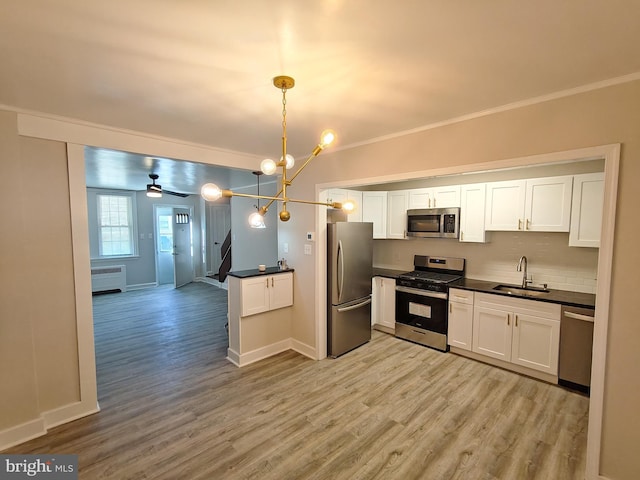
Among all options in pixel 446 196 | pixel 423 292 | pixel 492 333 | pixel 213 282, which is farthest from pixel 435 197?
pixel 213 282

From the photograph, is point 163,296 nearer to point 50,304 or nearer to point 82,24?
point 50,304

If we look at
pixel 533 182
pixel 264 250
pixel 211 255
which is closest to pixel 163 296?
pixel 211 255

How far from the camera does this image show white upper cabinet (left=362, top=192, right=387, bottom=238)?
4.64 m

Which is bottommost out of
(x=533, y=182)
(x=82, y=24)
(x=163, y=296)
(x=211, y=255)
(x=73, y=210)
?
(x=163, y=296)

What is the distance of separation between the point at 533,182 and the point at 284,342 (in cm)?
366

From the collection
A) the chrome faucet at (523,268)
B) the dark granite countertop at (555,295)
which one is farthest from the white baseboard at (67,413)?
the chrome faucet at (523,268)

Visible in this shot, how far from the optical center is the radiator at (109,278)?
6.87 meters

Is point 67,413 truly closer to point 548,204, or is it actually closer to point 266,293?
point 266,293

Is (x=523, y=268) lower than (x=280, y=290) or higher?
higher

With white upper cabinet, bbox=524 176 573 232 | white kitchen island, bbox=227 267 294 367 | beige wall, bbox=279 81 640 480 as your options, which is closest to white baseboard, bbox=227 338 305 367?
white kitchen island, bbox=227 267 294 367

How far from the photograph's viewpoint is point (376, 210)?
468 centimetres

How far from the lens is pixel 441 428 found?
2.43m

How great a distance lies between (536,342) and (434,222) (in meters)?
1.82

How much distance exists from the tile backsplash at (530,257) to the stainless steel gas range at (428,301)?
177 mm
